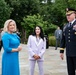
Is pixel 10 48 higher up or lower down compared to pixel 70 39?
lower down

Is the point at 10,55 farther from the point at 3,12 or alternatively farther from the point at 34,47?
the point at 3,12

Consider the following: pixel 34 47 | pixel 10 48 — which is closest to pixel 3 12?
pixel 34 47

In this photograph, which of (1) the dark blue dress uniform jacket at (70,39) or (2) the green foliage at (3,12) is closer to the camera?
(1) the dark blue dress uniform jacket at (70,39)

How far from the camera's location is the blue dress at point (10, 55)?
6038 mm

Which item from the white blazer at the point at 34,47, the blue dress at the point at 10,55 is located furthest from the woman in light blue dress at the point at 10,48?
the white blazer at the point at 34,47

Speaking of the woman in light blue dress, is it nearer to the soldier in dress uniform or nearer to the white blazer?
the soldier in dress uniform

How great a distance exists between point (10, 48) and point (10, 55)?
0.58ft

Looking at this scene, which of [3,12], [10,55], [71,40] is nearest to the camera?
[10,55]

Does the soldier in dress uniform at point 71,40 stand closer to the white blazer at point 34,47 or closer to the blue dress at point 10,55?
the blue dress at point 10,55

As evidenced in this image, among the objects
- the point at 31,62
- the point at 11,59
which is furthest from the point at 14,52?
the point at 31,62

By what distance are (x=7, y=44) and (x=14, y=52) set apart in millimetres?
233

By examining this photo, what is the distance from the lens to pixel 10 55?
6.12m

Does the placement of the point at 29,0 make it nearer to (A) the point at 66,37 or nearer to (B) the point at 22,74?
(B) the point at 22,74

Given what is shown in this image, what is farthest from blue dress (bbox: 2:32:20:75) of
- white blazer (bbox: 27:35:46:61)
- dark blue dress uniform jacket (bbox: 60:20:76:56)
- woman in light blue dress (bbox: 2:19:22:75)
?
white blazer (bbox: 27:35:46:61)
